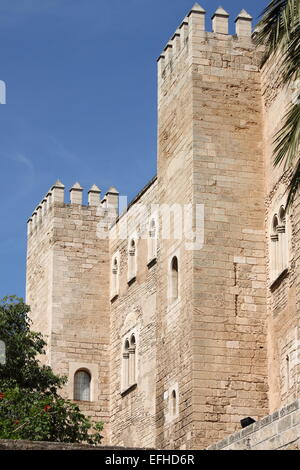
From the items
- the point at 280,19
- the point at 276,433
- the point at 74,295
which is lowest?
the point at 276,433

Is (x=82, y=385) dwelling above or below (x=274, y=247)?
below

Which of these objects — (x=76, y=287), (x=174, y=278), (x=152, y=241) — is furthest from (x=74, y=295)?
(x=174, y=278)

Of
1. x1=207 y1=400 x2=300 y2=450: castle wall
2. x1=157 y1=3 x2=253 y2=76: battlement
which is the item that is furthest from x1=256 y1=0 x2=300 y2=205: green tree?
x1=157 y1=3 x2=253 y2=76: battlement

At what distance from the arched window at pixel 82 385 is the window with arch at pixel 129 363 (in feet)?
4.68

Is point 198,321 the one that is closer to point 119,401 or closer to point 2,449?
point 2,449

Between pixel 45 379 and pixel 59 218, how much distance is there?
20.5ft

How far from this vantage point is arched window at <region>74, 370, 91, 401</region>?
2989cm

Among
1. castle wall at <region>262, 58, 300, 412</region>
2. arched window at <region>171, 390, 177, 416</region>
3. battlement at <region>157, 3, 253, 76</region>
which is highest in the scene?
battlement at <region>157, 3, 253, 76</region>

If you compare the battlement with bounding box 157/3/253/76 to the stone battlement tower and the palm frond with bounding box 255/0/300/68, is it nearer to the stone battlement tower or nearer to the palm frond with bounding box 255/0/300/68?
the stone battlement tower

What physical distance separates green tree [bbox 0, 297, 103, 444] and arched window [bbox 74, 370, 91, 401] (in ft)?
9.27

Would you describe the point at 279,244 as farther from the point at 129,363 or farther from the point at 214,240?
the point at 129,363

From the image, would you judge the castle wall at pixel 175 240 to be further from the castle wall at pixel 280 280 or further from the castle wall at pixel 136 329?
the castle wall at pixel 136 329

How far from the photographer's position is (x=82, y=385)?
30.0 m

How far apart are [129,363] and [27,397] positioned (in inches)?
184
